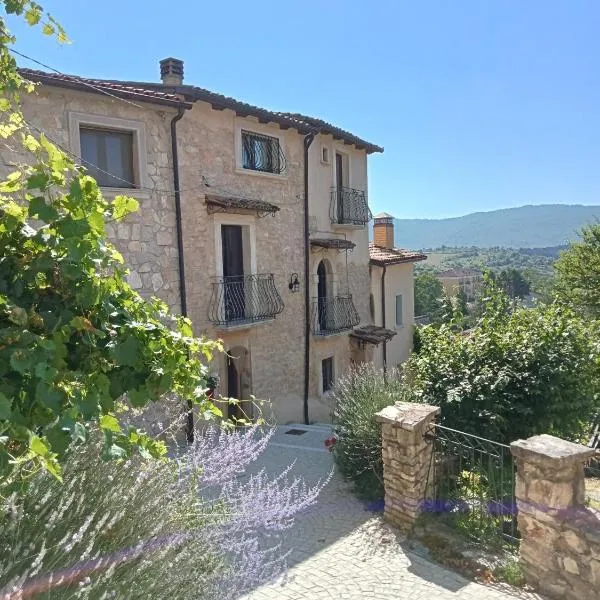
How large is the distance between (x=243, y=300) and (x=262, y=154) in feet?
12.5

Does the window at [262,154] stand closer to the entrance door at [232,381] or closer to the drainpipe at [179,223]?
the drainpipe at [179,223]

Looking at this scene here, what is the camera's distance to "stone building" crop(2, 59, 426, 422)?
9.29 metres

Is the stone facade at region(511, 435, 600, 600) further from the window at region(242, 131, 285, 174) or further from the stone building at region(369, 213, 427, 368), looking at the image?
the stone building at region(369, 213, 427, 368)

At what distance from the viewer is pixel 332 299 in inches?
604

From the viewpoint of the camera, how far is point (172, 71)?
A: 479 inches

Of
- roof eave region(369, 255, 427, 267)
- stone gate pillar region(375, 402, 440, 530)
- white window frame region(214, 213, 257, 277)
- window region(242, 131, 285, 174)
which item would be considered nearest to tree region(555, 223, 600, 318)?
roof eave region(369, 255, 427, 267)

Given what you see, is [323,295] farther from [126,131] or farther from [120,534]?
[120,534]

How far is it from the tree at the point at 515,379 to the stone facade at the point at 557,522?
2.43 meters

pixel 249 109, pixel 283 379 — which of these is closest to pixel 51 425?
pixel 249 109

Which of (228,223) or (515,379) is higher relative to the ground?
(228,223)

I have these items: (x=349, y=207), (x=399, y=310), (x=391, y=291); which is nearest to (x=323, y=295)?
(x=349, y=207)

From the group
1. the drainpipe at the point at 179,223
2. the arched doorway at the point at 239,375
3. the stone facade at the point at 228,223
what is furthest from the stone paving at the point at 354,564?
the arched doorway at the point at 239,375

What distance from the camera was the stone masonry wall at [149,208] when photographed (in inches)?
344

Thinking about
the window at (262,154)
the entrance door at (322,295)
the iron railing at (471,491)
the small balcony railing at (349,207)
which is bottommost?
the iron railing at (471,491)
